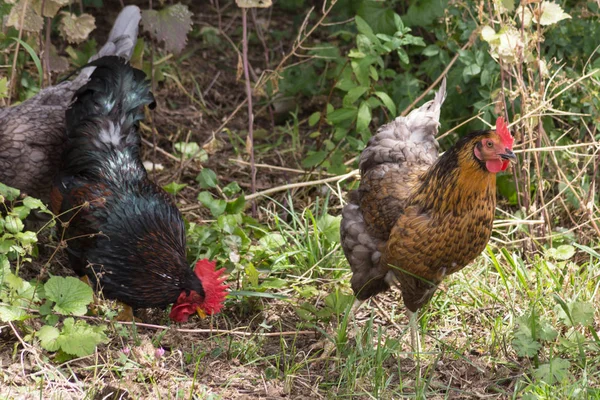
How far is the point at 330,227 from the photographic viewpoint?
15.7 ft

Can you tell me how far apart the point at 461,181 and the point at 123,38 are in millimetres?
2482

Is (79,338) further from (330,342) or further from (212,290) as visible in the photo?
(330,342)

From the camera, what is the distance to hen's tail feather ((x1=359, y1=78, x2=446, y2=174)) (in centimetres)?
437

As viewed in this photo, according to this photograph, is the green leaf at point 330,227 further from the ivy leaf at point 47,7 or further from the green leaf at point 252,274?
the ivy leaf at point 47,7

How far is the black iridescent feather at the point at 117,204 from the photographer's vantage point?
4.11 m

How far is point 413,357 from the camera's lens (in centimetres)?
415

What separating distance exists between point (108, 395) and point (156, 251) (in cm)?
95

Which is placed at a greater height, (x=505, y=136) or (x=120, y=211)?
(x=505, y=136)

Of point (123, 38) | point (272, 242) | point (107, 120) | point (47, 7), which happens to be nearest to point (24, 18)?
point (47, 7)

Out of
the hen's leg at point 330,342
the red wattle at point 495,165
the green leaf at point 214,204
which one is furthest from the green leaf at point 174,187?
the red wattle at point 495,165

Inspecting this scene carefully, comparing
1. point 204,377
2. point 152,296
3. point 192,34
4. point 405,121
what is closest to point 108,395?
point 204,377

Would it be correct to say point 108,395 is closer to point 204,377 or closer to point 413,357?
point 204,377

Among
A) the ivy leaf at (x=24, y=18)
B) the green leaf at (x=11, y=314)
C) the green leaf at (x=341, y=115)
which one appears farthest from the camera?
the green leaf at (x=341, y=115)

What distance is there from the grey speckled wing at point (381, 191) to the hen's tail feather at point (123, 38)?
1710 mm
